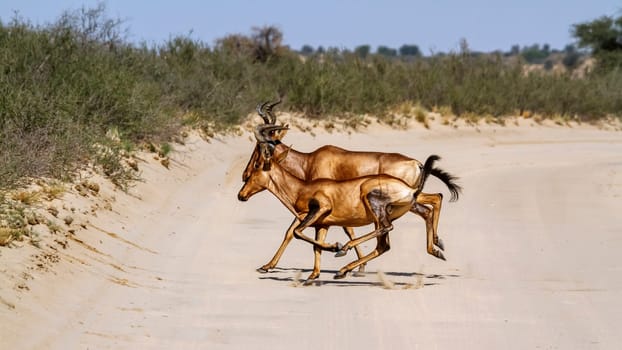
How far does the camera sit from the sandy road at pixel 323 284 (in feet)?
30.6

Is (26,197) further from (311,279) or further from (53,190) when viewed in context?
(311,279)

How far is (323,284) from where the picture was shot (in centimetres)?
1191

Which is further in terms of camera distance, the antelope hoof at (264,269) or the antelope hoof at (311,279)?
the antelope hoof at (264,269)

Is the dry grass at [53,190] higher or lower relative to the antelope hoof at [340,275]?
higher

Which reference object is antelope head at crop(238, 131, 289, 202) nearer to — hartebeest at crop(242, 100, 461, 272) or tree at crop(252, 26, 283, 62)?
hartebeest at crop(242, 100, 461, 272)

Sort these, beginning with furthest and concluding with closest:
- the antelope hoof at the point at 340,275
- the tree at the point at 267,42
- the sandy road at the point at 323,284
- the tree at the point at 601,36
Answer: the tree at the point at 601,36 → the tree at the point at 267,42 → the antelope hoof at the point at 340,275 → the sandy road at the point at 323,284

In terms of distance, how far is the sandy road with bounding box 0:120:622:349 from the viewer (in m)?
9.33

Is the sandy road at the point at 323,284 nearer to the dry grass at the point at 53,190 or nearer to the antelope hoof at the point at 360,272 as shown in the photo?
the antelope hoof at the point at 360,272

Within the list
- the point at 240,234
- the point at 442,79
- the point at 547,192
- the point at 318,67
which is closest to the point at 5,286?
the point at 240,234

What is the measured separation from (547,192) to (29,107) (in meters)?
9.40

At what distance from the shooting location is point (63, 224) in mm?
13039

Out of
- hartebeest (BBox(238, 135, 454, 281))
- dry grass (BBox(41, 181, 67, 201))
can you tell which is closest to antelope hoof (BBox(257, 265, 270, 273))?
hartebeest (BBox(238, 135, 454, 281))

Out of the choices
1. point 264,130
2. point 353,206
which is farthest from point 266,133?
point 353,206

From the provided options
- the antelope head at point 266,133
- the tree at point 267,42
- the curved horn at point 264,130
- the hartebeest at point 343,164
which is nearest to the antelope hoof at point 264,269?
the antelope head at point 266,133
